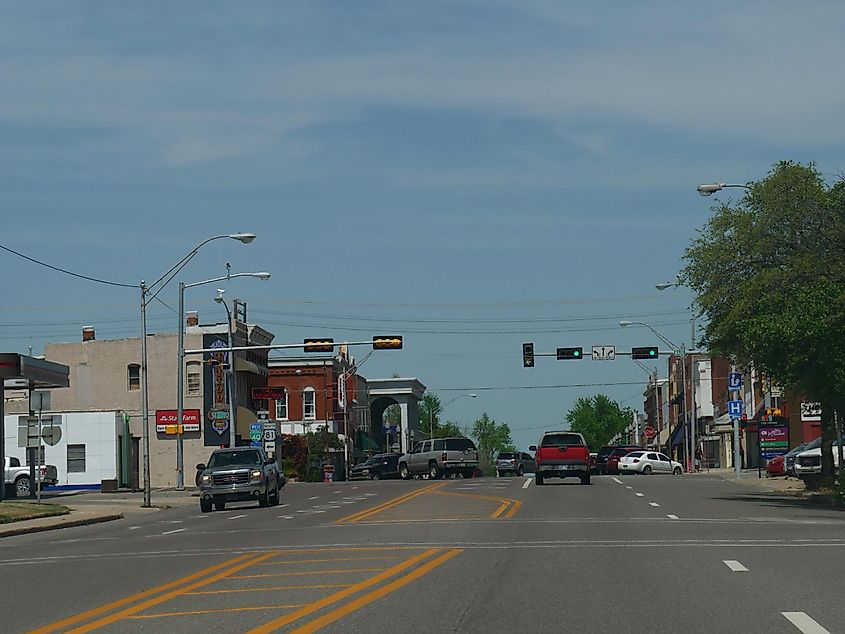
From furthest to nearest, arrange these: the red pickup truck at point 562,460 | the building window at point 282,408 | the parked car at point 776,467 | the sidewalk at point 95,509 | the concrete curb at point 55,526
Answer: the building window at point 282,408 → the parked car at point 776,467 → the red pickup truck at point 562,460 → the sidewalk at point 95,509 → the concrete curb at point 55,526

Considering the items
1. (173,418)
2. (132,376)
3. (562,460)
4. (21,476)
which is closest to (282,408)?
(132,376)

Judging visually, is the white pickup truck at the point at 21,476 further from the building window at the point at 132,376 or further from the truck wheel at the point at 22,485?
the building window at the point at 132,376

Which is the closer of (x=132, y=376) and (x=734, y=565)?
(x=734, y=565)

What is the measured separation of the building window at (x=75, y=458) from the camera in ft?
236

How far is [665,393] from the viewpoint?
165 m

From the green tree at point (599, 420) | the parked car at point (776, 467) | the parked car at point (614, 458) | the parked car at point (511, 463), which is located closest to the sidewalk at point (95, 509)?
the parked car at point (776, 467)

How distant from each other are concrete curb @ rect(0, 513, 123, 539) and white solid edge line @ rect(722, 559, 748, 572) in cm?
1865

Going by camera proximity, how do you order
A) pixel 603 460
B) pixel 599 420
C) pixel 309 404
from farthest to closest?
pixel 599 420 < pixel 309 404 < pixel 603 460

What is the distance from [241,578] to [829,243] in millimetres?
28216

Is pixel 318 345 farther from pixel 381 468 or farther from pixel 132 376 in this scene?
pixel 132 376

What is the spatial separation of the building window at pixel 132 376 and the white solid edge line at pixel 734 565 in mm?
70150

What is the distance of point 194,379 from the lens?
273ft

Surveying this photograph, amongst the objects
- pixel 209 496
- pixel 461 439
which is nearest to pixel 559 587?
pixel 209 496

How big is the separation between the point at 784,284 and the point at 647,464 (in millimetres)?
45301
